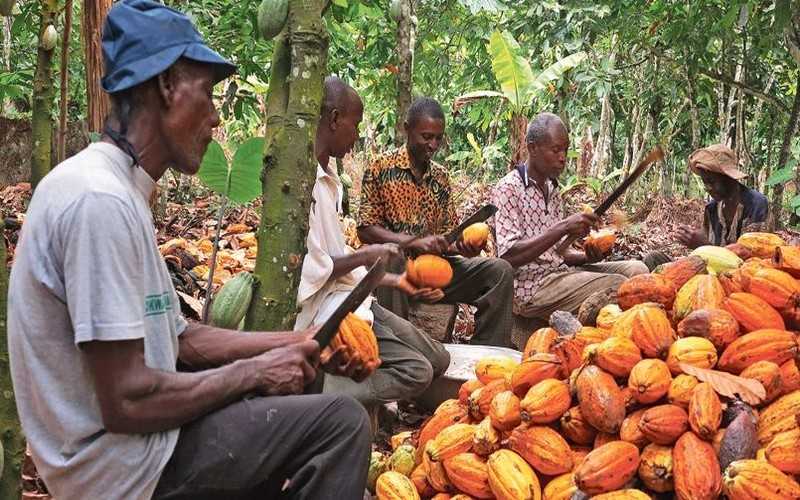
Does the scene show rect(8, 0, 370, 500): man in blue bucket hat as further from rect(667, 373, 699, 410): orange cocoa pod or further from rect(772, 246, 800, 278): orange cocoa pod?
rect(772, 246, 800, 278): orange cocoa pod

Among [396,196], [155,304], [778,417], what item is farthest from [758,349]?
[396,196]

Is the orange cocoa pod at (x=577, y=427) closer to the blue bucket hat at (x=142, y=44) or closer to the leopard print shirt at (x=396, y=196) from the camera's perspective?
the blue bucket hat at (x=142, y=44)

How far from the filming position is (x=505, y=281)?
14.6 ft

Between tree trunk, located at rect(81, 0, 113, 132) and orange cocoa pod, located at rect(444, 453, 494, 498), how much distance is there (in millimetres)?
2372

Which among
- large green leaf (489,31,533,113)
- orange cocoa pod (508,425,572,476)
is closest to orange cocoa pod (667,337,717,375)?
orange cocoa pod (508,425,572,476)

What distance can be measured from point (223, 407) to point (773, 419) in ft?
5.14

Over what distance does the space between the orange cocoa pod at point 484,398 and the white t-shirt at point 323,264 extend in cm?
64

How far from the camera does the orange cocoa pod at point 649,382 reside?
7.63 feet

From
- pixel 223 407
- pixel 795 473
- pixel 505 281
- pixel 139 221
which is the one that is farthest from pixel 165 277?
pixel 505 281

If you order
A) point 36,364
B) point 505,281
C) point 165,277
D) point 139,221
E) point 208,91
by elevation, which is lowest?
point 505,281

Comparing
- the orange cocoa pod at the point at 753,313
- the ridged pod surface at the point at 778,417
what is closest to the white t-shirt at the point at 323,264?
the orange cocoa pod at the point at 753,313

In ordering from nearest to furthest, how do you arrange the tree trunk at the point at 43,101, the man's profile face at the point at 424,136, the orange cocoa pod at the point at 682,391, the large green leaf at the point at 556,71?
1. the orange cocoa pod at the point at 682,391
2. the tree trunk at the point at 43,101
3. the man's profile face at the point at 424,136
4. the large green leaf at the point at 556,71

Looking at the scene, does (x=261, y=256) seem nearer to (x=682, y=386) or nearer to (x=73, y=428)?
(x=73, y=428)

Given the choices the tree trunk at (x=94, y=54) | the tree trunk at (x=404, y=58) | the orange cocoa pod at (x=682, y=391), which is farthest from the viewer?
the tree trunk at (x=404, y=58)
